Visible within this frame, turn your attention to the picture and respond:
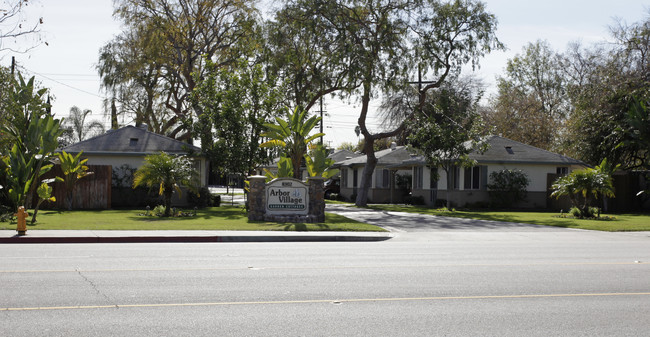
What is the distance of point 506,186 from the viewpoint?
3662 cm

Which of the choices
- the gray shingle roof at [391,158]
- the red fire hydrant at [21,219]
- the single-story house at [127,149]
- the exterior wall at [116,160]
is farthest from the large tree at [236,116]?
the red fire hydrant at [21,219]

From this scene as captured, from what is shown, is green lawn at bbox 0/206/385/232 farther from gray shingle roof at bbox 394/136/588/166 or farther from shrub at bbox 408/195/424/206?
shrub at bbox 408/195/424/206

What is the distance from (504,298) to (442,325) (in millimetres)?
2020

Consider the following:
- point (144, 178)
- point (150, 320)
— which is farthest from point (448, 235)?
point (150, 320)

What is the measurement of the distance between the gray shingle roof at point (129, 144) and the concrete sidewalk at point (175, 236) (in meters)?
14.4

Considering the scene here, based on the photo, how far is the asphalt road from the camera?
276 inches

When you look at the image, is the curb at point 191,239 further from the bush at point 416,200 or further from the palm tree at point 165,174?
the bush at point 416,200

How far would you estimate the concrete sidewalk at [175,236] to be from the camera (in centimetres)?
1650

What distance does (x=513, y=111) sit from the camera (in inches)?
2351

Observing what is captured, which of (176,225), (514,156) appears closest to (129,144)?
(176,225)

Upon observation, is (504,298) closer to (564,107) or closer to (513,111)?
(513,111)

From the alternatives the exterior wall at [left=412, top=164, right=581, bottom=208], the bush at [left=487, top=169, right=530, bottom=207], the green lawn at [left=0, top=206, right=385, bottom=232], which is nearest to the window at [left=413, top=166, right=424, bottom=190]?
the exterior wall at [left=412, top=164, right=581, bottom=208]

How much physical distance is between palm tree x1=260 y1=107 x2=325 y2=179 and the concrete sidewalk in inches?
351

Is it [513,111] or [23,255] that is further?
[513,111]
